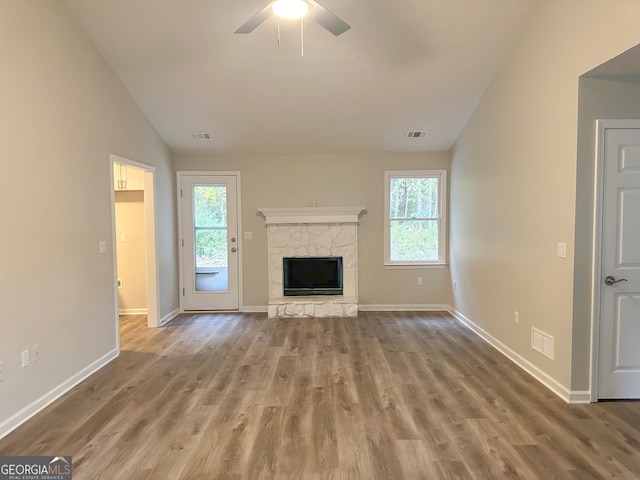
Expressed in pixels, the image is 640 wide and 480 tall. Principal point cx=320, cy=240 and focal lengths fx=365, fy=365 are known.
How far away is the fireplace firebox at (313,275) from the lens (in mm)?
5777

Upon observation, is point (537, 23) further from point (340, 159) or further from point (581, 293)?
point (340, 159)

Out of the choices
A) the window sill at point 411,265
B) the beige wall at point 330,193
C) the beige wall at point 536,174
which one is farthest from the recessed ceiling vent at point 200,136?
the beige wall at point 536,174

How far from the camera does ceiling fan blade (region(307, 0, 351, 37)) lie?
2359mm

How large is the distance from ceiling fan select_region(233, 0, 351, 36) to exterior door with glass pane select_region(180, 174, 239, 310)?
3424 millimetres

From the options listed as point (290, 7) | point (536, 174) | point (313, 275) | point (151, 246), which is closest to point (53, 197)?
point (151, 246)

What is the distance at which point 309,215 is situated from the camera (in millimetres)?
5641

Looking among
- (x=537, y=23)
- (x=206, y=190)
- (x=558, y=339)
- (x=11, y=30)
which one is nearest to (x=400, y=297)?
(x=558, y=339)

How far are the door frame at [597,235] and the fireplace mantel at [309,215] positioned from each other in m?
3.21

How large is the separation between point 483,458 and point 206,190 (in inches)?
197

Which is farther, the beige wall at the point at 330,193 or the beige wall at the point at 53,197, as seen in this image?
the beige wall at the point at 330,193

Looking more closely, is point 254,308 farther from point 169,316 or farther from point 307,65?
point 307,65

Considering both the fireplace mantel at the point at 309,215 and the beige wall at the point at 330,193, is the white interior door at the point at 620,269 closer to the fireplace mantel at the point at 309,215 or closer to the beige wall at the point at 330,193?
the beige wall at the point at 330,193

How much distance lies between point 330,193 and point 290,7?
3551 millimetres

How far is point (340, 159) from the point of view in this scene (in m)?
5.75
